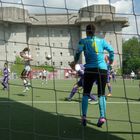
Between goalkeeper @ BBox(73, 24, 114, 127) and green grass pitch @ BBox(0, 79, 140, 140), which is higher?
goalkeeper @ BBox(73, 24, 114, 127)

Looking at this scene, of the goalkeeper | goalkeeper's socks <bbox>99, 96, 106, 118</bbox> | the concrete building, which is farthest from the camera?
the concrete building

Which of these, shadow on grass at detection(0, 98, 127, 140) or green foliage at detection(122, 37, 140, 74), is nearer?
shadow on grass at detection(0, 98, 127, 140)

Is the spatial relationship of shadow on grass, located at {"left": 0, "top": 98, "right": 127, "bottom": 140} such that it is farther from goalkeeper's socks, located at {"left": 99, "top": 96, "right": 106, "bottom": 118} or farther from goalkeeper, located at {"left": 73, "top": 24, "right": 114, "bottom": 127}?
goalkeeper, located at {"left": 73, "top": 24, "right": 114, "bottom": 127}

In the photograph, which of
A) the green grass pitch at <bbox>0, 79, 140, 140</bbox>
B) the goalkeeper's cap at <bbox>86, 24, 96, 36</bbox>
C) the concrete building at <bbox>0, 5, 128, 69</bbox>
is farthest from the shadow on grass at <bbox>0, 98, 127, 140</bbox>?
the goalkeeper's cap at <bbox>86, 24, 96, 36</bbox>

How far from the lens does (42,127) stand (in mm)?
6461

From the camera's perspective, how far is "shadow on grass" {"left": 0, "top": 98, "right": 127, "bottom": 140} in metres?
5.75

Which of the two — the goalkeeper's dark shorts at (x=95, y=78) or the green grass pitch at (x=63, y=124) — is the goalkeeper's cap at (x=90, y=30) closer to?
the goalkeeper's dark shorts at (x=95, y=78)

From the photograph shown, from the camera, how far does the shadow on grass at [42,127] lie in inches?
226

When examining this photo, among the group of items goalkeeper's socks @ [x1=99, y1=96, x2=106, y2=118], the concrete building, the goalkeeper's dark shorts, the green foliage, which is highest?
the concrete building

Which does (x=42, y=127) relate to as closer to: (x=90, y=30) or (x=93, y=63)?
(x=93, y=63)

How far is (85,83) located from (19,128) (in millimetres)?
1285

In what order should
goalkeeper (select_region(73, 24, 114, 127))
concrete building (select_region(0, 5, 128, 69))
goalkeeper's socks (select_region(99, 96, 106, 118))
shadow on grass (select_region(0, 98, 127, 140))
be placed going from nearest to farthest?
1. shadow on grass (select_region(0, 98, 127, 140))
2. goalkeeper's socks (select_region(99, 96, 106, 118))
3. goalkeeper (select_region(73, 24, 114, 127))
4. concrete building (select_region(0, 5, 128, 69))

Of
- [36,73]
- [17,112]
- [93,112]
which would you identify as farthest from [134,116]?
[36,73]

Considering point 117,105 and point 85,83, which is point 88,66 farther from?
point 117,105
